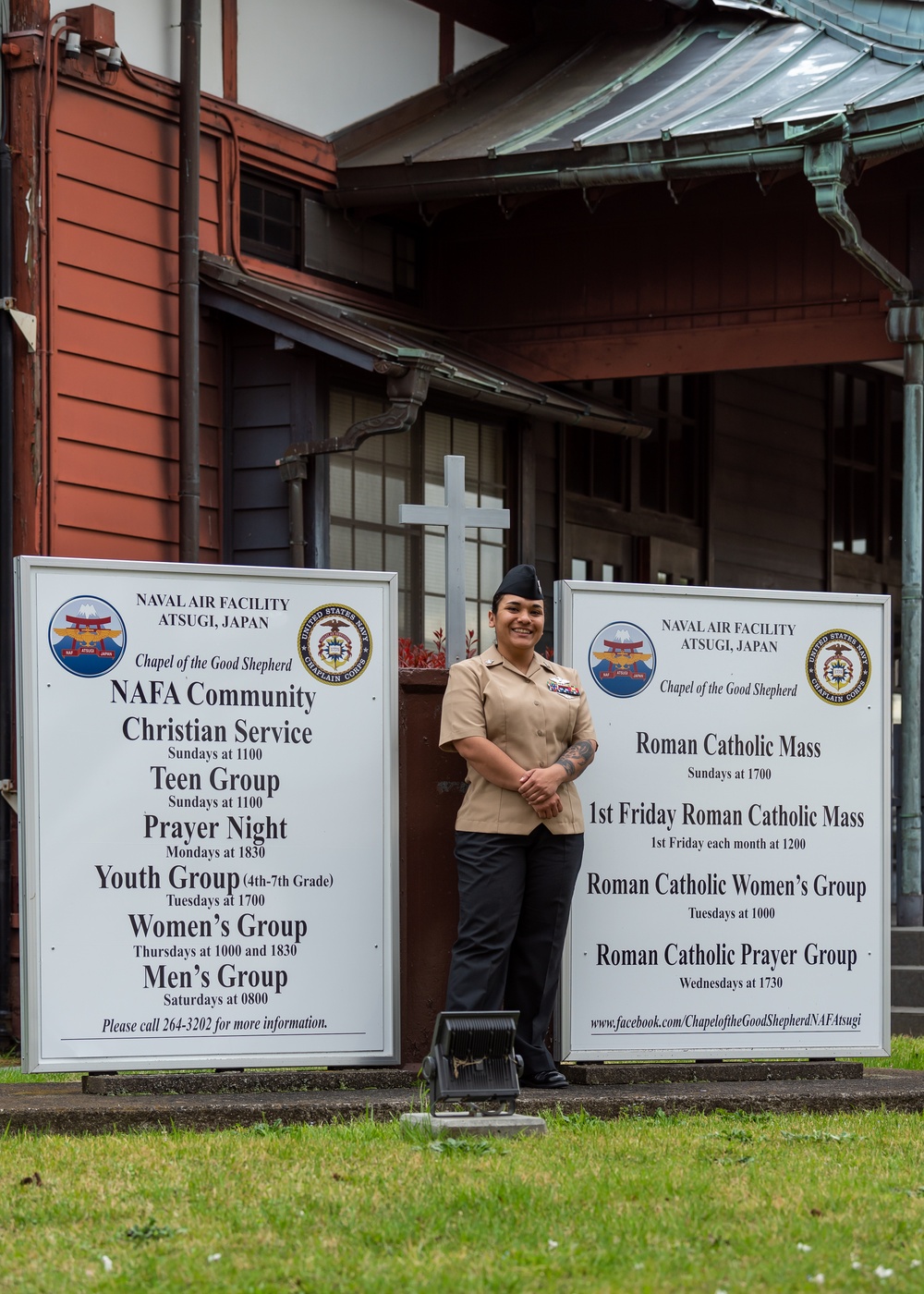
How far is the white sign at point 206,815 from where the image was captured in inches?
254

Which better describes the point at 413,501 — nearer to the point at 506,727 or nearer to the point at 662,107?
the point at 662,107

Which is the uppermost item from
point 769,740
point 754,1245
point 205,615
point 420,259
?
point 420,259

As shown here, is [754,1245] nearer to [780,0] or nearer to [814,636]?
[814,636]

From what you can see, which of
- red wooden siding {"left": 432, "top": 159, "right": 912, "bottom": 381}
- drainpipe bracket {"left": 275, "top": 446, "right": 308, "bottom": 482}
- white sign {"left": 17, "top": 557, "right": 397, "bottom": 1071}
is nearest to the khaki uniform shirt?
white sign {"left": 17, "top": 557, "right": 397, "bottom": 1071}

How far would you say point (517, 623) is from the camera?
21.9 feet

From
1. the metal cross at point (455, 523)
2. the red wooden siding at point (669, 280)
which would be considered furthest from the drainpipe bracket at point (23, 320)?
the red wooden siding at point (669, 280)

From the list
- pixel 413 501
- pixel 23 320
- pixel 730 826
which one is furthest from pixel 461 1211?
pixel 413 501


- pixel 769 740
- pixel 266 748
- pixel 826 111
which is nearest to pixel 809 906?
pixel 769 740

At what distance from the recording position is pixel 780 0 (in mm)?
12609

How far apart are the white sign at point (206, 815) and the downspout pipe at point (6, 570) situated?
3.32 meters

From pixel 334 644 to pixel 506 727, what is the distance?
2.42 ft

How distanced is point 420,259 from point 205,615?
262 inches

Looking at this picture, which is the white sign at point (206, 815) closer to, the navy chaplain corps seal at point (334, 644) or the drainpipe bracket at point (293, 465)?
the navy chaplain corps seal at point (334, 644)

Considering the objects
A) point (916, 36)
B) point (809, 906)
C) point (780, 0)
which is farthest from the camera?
point (780, 0)
